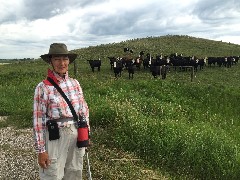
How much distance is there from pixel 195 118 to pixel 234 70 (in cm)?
2001

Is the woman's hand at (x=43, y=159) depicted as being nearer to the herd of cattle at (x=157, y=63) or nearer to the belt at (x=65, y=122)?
the belt at (x=65, y=122)

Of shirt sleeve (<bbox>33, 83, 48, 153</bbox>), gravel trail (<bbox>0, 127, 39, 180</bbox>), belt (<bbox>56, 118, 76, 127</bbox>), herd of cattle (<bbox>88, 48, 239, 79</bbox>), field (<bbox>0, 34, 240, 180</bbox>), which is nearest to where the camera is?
shirt sleeve (<bbox>33, 83, 48, 153</bbox>)

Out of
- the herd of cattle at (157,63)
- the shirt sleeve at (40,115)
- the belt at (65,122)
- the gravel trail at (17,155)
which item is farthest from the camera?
the herd of cattle at (157,63)

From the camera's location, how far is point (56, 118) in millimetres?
4312

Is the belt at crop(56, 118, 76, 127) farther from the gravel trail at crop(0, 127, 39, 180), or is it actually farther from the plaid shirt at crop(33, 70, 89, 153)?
the gravel trail at crop(0, 127, 39, 180)

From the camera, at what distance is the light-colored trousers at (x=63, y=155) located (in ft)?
14.4

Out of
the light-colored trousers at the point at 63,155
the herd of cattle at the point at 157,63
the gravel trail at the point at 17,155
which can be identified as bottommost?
the gravel trail at the point at 17,155

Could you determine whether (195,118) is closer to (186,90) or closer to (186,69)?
(186,90)

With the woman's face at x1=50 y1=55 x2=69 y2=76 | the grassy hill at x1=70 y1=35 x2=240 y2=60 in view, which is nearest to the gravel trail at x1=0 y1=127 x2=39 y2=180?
the woman's face at x1=50 y1=55 x2=69 y2=76

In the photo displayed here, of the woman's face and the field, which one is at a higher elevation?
the woman's face

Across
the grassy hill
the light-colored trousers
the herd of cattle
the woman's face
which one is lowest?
the light-colored trousers

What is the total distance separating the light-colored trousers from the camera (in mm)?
4375

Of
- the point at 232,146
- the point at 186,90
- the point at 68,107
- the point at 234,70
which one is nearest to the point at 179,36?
the point at 234,70

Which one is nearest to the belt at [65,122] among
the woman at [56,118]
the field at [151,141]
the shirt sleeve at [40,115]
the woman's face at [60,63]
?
the woman at [56,118]
